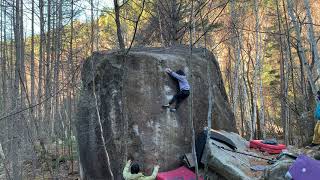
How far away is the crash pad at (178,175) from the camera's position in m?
8.20

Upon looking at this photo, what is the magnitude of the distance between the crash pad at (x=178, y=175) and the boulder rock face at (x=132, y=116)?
0.37 meters

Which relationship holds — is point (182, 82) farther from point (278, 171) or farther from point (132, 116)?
point (278, 171)

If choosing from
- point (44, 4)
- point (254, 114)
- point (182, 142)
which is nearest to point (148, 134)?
point (182, 142)

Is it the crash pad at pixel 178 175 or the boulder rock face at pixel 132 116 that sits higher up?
the boulder rock face at pixel 132 116

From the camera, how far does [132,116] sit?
888 cm

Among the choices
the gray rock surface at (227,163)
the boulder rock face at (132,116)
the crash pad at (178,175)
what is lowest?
the crash pad at (178,175)

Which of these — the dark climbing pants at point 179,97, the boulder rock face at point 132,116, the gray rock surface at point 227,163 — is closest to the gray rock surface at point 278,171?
the gray rock surface at point 227,163

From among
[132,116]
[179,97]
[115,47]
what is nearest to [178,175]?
[132,116]

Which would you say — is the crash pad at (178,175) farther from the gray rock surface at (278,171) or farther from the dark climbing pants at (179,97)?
the gray rock surface at (278,171)

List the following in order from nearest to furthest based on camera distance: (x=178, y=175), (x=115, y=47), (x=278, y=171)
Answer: (x=278, y=171) < (x=178, y=175) < (x=115, y=47)

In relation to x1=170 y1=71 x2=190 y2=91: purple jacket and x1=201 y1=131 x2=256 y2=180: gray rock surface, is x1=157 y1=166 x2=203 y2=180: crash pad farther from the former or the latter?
x1=170 y1=71 x2=190 y2=91: purple jacket

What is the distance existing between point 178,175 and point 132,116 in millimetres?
1581

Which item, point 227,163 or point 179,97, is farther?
point 179,97

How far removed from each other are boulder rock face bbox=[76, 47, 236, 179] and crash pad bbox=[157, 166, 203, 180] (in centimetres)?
37
